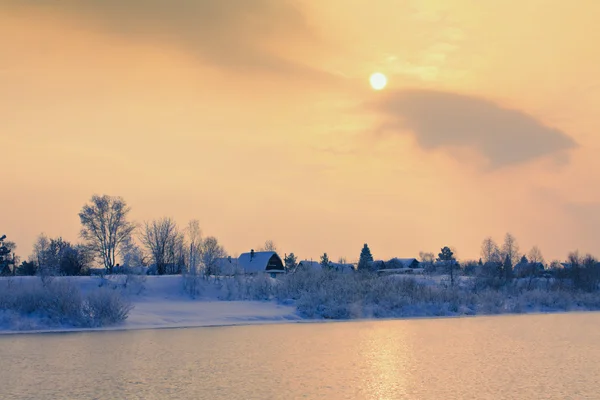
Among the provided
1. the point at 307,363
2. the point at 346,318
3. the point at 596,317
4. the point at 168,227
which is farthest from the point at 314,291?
the point at 168,227

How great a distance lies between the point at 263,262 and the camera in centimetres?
9531

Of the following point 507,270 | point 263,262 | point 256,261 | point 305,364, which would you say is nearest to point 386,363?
point 305,364

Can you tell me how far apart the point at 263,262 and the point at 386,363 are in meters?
74.7

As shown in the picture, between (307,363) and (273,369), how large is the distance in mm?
1616

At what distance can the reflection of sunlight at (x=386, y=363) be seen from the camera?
53.6 feet

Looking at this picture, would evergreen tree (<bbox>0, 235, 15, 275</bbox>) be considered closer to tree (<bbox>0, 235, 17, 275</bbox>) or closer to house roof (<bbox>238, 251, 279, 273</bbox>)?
tree (<bbox>0, 235, 17, 275</bbox>)

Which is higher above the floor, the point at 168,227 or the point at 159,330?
the point at 168,227

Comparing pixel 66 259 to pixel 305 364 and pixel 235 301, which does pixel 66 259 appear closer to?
pixel 235 301

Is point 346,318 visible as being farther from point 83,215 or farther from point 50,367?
point 83,215

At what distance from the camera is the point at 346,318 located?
41.4m

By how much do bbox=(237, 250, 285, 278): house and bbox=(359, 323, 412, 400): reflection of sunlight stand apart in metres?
62.8

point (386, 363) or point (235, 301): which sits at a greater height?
point (235, 301)

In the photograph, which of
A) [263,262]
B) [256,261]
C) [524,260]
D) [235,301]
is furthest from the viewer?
[524,260]

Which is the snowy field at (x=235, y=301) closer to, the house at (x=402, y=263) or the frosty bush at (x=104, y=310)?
the frosty bush at (x=104, y=310)
